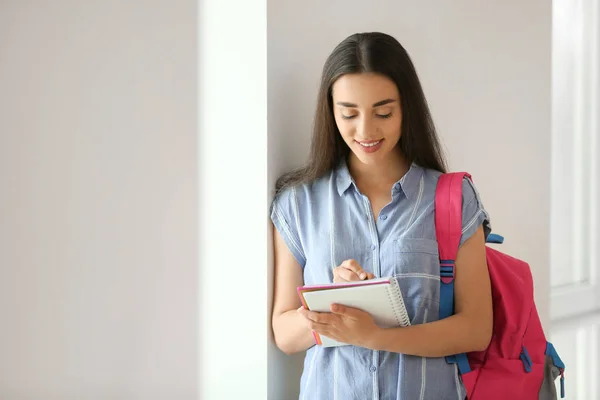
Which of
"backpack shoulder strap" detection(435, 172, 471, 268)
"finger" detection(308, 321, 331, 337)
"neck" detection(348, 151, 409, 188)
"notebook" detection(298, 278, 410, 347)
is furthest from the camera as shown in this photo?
"neck" detection(348, 151, 409, 188)

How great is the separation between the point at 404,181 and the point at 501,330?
441mm

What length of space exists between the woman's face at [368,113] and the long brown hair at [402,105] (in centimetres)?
2

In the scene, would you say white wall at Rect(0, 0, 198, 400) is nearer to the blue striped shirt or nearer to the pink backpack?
the blue striped shirt

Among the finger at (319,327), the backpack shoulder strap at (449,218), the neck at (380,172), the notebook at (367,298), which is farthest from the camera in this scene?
the neck at (380,172)

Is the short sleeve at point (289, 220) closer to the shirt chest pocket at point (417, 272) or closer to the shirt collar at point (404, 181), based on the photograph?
the shirt collar at point (404, 181)

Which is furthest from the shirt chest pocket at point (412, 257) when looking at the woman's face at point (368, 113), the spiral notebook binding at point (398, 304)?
the woman's face at point (368, 113)

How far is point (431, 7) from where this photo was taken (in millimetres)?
2260

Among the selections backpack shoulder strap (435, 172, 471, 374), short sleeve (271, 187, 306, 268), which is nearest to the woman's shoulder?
short sleeve (271, 187, 306, 268)

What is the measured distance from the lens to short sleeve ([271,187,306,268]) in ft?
6.18

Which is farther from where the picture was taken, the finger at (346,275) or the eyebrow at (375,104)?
the eyebrow at (375,104)

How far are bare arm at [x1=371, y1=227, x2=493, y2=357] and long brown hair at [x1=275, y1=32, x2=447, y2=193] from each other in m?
0.25

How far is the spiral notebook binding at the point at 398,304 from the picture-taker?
63.0 inches

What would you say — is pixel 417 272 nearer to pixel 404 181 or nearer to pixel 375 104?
pixel 404 181

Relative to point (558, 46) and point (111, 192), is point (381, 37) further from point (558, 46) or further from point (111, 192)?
point (558, 46)
